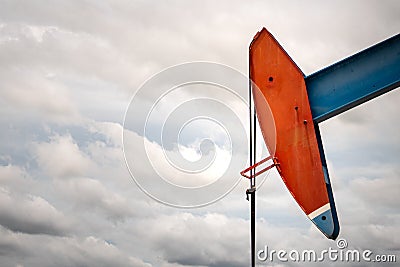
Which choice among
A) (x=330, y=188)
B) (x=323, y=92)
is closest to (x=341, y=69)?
(x=323, y=92)

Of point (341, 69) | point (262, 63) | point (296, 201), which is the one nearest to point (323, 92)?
point (341, 69)

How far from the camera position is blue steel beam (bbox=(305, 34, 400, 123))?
9273 mm

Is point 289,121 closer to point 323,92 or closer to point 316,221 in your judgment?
point 323,92

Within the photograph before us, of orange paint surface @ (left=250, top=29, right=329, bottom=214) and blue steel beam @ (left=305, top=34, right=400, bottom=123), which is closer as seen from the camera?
orange paint surface @ (left=250, top=29, right=329, bottom=214)

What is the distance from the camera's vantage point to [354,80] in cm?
945

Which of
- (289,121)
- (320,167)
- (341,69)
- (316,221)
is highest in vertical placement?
(341,69)

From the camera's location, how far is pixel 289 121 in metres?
9.46

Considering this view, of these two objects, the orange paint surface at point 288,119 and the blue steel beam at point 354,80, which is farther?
the blue steel beam at point 354,80

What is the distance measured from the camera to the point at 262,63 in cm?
988

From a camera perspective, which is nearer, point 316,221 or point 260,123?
point 316,221

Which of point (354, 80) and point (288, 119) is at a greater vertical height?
point (354, 80)

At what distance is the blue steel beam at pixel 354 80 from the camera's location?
9.27 meters

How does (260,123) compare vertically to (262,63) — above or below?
below

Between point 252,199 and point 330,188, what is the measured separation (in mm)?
1178
